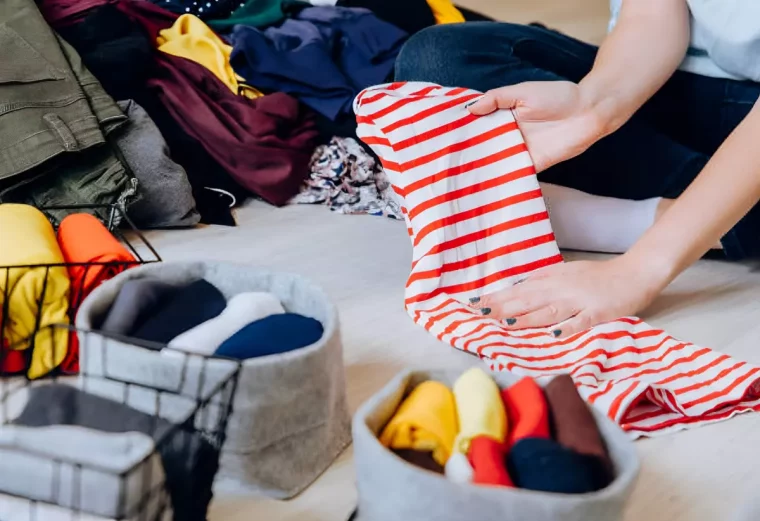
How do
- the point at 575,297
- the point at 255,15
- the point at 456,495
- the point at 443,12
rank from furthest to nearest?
1. the point at 443,12
2. the point at 255,15
3. the point at 575,297
4. the point at 456,495

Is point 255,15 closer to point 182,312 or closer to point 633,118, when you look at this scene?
point 633,118

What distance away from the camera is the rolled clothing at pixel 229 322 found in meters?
0.64

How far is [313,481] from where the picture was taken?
2.18ft

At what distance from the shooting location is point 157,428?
0.53m

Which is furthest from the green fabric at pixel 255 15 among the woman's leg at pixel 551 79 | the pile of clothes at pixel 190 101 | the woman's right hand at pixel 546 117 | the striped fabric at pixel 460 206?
the woman's right hand at pixel 546 117

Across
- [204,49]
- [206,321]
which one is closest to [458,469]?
[206,321]

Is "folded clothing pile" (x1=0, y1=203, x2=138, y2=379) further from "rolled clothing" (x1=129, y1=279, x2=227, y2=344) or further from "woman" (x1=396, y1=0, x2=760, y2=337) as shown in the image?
"woman" (x1=396, y1=0, x2=760, y2=337)

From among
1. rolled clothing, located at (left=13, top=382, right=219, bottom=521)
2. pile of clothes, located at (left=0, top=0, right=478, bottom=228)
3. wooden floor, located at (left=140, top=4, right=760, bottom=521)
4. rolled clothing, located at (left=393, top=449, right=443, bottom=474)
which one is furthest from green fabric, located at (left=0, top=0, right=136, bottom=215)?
rolled clothing, located at (left=393, top=449, right=443, bottom=474)

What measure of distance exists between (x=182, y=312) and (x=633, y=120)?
2.45 feet

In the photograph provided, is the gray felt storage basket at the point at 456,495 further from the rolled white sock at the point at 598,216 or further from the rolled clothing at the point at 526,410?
the rolled white sock at the point at 598,216

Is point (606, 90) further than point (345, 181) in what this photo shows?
No

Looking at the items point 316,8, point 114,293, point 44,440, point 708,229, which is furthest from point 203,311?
point 316,8

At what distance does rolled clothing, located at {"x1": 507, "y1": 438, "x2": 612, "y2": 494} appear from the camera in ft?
1.55

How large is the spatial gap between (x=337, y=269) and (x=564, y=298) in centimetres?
32
